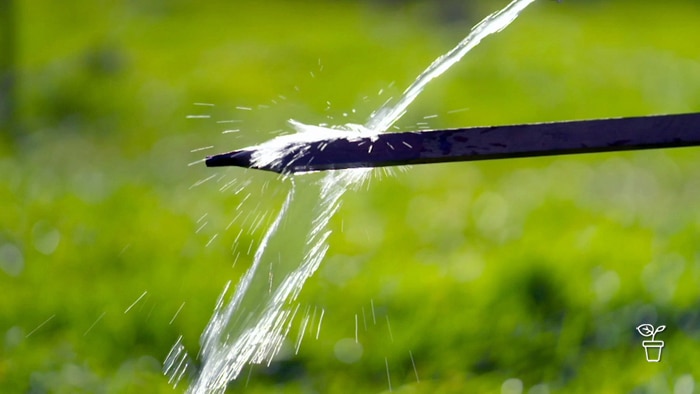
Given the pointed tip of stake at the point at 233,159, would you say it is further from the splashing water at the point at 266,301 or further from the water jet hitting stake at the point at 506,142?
the splashing water at the point at 266,301

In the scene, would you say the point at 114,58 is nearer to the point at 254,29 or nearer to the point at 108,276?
the point at 254,29

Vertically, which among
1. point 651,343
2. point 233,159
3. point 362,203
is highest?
point 233,159

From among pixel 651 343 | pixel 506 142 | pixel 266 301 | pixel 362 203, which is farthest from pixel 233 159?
pixel 362 203

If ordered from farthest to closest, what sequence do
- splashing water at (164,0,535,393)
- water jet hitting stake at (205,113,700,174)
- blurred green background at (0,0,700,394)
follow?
1. blurred green background at (0,0,700,394)
2. splashing water at (164,0,535,393)
3. water jet hitting stake at (205,113,700,174)

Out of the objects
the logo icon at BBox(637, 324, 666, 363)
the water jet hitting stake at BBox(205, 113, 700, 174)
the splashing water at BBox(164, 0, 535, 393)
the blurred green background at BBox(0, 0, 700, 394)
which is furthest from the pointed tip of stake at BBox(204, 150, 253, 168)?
the logo icon at BBox(637, 324, 666, 363)

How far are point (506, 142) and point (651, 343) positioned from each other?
0.94 meters

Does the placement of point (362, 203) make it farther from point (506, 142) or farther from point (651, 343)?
point (506, 142)

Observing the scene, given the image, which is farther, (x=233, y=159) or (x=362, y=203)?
(x=362, y=203)

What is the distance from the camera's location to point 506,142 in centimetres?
125

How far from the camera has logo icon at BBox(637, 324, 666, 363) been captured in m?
1.97

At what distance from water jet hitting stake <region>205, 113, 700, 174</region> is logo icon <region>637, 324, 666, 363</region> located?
81cm

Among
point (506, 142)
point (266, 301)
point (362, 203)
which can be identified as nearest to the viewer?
point (506, 142)

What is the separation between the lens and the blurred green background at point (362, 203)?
1.99 metres

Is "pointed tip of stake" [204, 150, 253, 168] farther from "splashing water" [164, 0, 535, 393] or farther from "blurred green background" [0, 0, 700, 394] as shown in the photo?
"blurred green background" [0, 0, 700, 394]
